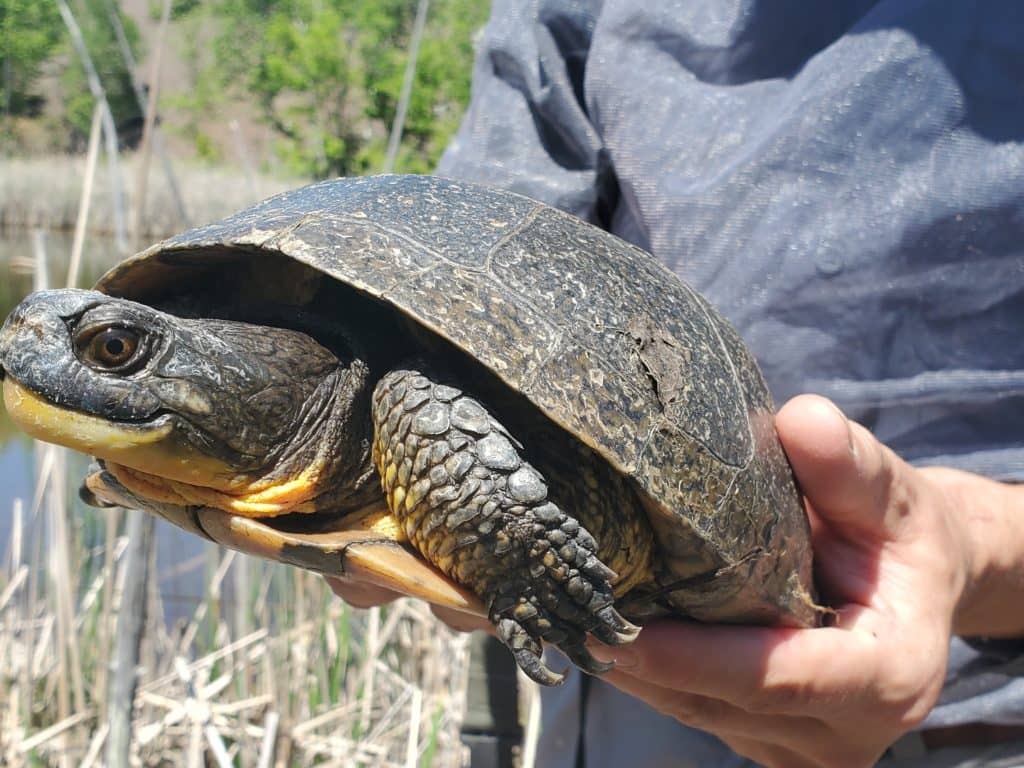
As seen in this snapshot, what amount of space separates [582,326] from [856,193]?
0.56m

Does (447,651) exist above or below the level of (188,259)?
below

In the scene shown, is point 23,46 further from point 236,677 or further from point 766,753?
point 766,753

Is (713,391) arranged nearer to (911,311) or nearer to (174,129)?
(911,311)

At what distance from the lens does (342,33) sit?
18.8 m

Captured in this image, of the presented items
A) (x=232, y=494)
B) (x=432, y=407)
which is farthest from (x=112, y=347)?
(x=432, y=407)

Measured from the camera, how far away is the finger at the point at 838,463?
0.98 metres

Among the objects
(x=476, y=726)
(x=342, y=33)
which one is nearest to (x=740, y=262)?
(x=476, y=726)

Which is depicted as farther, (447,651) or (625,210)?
(447,651)

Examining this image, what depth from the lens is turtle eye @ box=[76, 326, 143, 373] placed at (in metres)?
0.77

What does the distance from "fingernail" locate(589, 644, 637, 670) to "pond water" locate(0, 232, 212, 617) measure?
1405 millimetres

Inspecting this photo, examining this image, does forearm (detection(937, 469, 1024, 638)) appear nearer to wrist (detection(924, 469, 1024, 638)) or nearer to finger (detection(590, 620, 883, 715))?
wrist (detection(924, 469, 1024, 638))

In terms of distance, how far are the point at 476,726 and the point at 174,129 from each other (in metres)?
23.0

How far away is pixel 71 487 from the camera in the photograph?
2422mm

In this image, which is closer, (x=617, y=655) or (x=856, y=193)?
(x=617, y=655)
